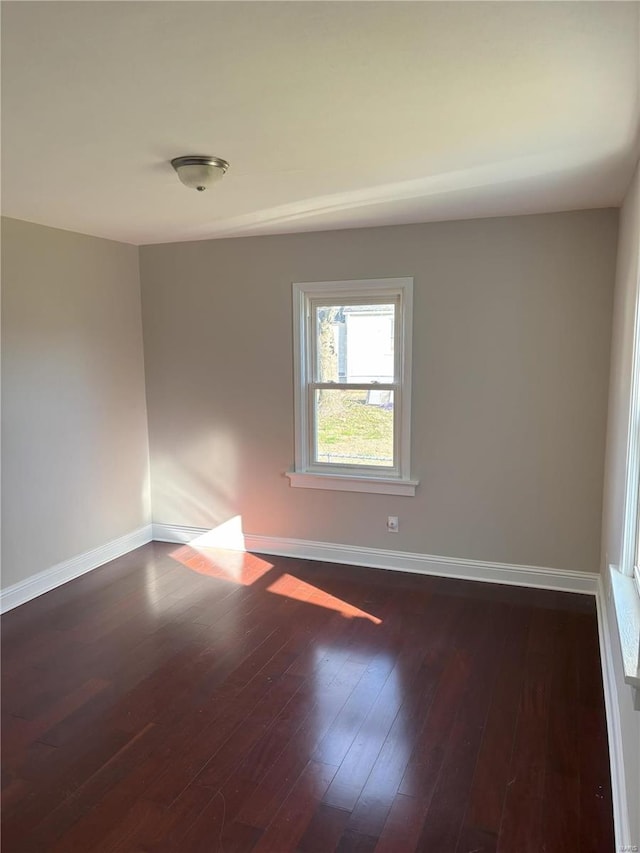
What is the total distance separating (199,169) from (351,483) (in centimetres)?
239

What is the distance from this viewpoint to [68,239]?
3.88 m

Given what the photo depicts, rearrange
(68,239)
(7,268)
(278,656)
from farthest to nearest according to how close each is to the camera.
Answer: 1. (68,239)
2. (7,268)
3. (278,656)

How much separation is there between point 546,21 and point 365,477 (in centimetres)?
305

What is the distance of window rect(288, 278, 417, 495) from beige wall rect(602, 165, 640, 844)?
4.08 ft

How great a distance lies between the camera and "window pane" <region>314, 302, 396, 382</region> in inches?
159

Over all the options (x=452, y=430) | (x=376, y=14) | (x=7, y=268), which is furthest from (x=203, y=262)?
(x=376, y=14)

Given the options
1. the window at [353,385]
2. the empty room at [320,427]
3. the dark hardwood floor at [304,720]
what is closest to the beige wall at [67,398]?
the empty room at [320,427]

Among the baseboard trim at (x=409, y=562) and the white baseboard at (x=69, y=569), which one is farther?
the baseboard trim at (x=409, y=562)

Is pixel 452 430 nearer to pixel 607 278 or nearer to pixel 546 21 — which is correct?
pixel 607 278

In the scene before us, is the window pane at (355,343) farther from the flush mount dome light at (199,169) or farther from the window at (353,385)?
the flush mount dome light at (199,169)

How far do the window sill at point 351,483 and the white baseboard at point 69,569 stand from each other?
1.39m

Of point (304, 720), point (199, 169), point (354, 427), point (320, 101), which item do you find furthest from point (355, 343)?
point (304, 720)

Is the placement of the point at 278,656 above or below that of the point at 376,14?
below

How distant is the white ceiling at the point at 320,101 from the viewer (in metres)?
1.41
